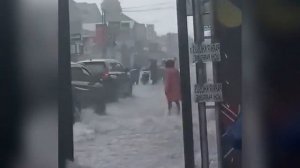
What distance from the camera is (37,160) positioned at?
232 centimetres

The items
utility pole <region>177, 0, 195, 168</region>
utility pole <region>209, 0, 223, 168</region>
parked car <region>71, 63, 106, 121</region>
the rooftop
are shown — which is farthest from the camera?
parked car <region>71, 63, 106, 121</region>

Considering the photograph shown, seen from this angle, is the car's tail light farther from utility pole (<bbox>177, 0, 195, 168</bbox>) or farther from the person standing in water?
utility pole (<bbox>177, 0, 195, 168</bbox>)

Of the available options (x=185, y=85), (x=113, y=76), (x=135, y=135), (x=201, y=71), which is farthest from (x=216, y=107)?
(x=113, y=76)

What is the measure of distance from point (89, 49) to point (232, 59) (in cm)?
463

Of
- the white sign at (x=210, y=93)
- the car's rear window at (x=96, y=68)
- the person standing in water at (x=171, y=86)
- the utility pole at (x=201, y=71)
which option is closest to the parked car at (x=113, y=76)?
the car's rear window at (x=96, y=68)

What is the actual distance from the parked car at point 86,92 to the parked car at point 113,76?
0.17 metres

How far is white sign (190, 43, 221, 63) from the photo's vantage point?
3781mm

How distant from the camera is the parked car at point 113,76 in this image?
32.8 feet

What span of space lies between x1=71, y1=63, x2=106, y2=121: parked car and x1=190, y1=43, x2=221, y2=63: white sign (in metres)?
5.17

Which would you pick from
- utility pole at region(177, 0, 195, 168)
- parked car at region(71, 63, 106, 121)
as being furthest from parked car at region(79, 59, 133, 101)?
utility pole at region(177, 0, 195, 168)

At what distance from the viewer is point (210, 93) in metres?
3.81

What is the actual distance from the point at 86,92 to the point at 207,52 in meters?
6.09

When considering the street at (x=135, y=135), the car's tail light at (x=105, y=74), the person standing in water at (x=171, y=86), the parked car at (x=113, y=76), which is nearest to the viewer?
the street at (x=135, y=135)

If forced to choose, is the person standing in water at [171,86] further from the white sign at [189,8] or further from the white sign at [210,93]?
the white sign at [210,93]
